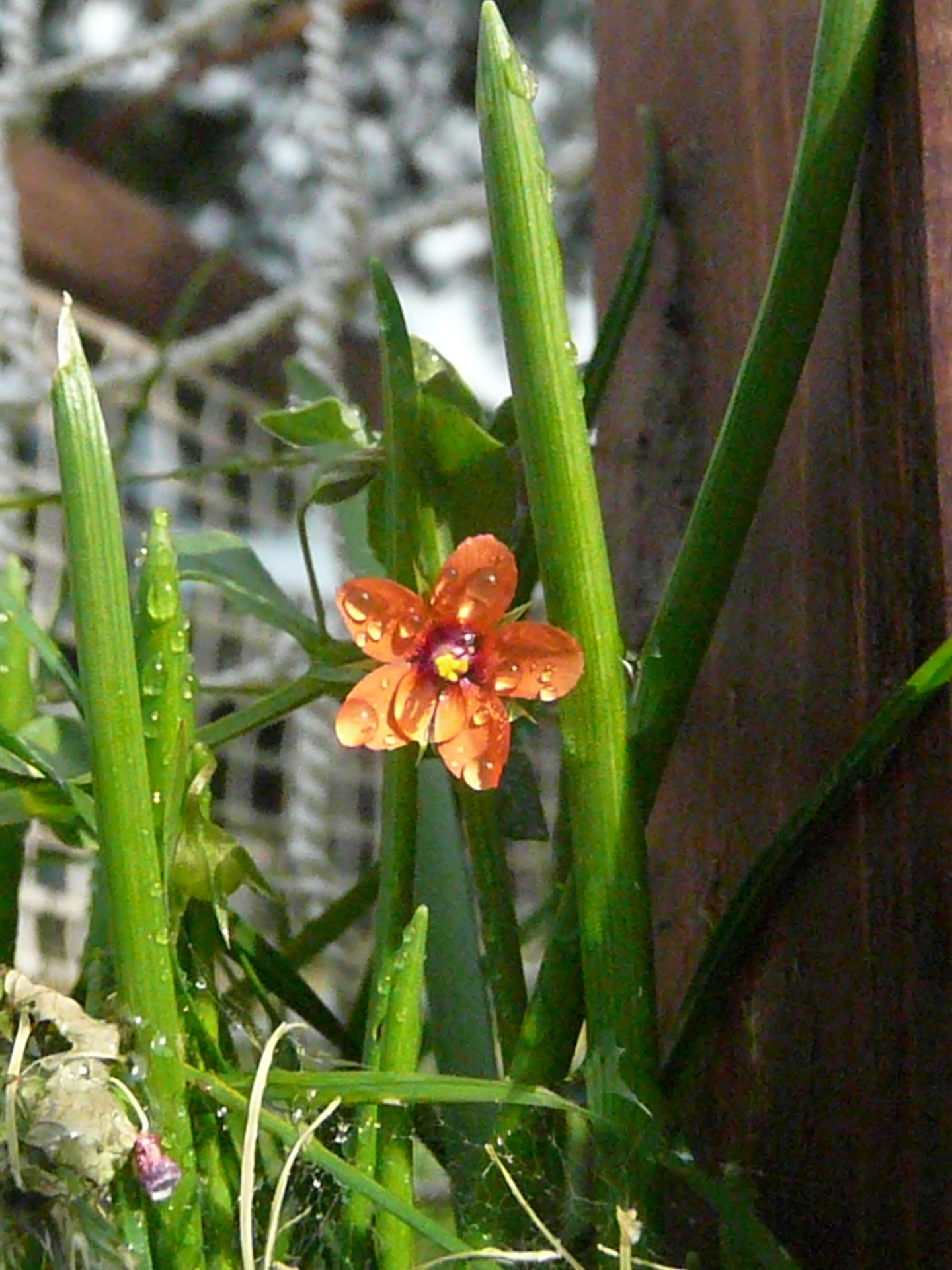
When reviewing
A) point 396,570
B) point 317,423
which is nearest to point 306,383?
point 317,423

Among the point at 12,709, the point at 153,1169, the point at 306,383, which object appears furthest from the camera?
the point at 306,383

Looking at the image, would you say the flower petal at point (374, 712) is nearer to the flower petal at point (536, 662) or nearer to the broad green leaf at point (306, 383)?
the flower petal at point (536, 662)

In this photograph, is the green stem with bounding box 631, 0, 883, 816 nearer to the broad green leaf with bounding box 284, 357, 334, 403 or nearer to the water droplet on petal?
the water droplet on petal

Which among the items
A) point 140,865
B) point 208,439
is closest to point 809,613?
point 140,865

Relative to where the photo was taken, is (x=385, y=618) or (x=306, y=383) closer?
(x=385, y=618)

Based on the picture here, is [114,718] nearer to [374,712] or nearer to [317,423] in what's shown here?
[374,712]

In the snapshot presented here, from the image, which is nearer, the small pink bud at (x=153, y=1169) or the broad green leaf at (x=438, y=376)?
the small pink bud at (x=153, y=1169)

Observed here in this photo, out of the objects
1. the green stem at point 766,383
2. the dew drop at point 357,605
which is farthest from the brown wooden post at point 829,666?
the dew drop at point 357,605
